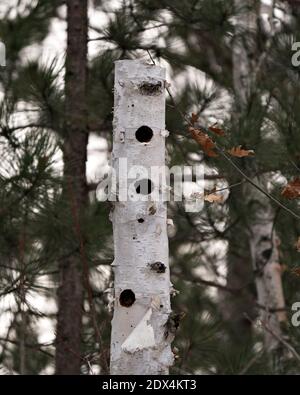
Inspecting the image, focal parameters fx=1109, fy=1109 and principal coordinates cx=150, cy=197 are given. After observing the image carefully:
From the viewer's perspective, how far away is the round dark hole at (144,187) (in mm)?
4176

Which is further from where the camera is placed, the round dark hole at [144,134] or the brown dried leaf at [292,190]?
the brown dried leaf at [292,190]

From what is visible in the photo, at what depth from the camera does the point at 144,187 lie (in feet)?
13.7

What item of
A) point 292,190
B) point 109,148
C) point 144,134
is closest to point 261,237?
point 109,148

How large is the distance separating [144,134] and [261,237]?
4.82m

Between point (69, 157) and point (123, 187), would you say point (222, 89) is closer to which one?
point (69, 157)

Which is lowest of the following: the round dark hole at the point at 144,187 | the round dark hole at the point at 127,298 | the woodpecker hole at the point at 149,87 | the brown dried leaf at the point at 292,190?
the round dark hole at the point at 127,298

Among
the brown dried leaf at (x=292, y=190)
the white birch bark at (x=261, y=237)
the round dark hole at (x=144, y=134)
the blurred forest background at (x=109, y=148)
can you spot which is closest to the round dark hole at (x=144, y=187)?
the round dark hole at (x=144, y=134)

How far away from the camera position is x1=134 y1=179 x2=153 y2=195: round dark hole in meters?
4.18

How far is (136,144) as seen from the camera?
4.20 m

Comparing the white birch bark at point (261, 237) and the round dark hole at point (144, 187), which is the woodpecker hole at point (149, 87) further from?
the white birch bark at point (261, 237)

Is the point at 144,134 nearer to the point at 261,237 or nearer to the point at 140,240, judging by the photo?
the point at 140,240

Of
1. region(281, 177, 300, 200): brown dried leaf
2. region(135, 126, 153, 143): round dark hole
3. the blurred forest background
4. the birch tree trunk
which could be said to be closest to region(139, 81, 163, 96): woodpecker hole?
the birch tree trunk

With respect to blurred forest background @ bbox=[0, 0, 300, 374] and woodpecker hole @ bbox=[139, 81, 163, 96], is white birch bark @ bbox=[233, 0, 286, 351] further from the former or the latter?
woodpecker hole @ bbox=[139, 81, 163, 96]
